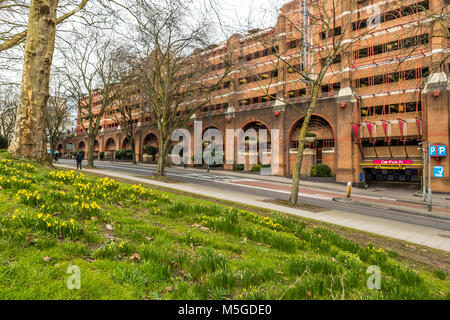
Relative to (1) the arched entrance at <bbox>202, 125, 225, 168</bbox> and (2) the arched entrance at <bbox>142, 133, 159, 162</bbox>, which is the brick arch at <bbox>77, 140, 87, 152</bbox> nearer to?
(2) the arched entrance at <bbox>142, 133, 159, 162</bbox>

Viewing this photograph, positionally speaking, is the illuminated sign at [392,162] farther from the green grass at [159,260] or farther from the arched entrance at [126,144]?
the arched entrance at [126,144]

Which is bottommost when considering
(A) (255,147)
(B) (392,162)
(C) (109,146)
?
(B) (392,162)

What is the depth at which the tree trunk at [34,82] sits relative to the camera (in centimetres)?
738

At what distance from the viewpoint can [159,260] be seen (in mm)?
2951

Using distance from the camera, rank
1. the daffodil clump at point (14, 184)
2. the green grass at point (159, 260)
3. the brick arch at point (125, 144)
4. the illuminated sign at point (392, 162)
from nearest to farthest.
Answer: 1. the green grass at point (159, 260)
2. the daffodil clump at point (14, 184)
3. the illuminated sign at point (392, 162)
4. the brick arch at point (125, 144)

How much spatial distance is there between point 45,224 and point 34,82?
6.53 meters

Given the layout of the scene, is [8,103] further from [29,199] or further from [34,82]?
[29,199]

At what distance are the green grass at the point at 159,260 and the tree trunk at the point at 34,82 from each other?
11.9ft

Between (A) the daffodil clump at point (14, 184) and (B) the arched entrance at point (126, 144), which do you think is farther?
(B) the arched entrance at point (126, 144)

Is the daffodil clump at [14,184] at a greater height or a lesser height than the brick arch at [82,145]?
lesser

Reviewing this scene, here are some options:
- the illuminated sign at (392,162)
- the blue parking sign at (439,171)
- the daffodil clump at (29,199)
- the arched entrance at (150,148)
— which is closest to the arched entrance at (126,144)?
the arched entrance at (150,148)

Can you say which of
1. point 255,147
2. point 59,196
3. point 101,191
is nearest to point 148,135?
point 255,147

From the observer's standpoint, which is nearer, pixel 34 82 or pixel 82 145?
pixel 34 82
